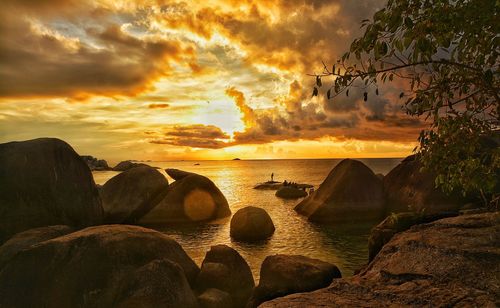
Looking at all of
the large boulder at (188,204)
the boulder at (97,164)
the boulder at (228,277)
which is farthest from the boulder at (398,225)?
the boulder at (97,164)

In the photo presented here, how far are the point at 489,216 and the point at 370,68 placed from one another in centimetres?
382

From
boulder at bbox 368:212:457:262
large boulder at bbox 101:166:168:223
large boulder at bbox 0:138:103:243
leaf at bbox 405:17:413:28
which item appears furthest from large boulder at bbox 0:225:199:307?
large boulder at bbox 101:166:168:223

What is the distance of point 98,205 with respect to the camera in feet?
56.3

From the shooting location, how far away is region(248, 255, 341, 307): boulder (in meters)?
9.56

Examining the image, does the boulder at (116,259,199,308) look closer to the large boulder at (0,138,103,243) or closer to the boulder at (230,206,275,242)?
the large boulder at (0,138,103,243)

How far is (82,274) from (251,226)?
12222 millimetres

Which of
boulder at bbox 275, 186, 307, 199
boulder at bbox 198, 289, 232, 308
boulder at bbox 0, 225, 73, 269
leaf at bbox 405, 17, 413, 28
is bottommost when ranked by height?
boulder at bbox 275, 186, 307, 199

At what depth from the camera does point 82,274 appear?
9.23 meters

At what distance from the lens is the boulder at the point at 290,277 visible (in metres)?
9.56

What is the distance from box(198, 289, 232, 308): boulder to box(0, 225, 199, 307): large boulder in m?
1.05

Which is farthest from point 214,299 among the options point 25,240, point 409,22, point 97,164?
point 97,164

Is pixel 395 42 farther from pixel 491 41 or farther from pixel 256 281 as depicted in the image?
pixel 256 281

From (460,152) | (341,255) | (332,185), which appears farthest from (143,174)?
(460,152)

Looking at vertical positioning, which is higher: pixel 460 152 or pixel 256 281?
pixel 460 152
